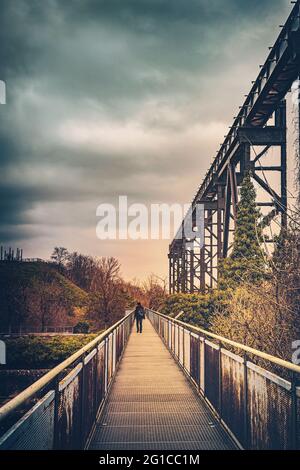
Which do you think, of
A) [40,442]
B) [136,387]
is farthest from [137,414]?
[40,442]

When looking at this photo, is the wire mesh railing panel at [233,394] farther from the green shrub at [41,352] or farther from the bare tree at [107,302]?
the bare tree at [107,302]

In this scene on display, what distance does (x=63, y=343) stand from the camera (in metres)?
50.2

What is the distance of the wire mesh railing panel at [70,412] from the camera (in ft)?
15.8

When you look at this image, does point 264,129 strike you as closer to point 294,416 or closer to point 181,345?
point 181,345

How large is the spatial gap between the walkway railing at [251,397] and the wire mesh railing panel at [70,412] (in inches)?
70.6

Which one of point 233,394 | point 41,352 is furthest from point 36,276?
point 233,394

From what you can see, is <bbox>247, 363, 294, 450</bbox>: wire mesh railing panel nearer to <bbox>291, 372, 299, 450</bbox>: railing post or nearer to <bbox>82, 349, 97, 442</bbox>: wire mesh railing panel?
<bbox>291, 372, 299, 450</bbox>: railing post

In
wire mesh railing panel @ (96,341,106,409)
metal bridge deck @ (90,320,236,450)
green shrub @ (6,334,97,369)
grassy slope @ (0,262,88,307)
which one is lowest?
green shrub @ (6,334,97,369)

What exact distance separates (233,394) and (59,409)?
2641 mm

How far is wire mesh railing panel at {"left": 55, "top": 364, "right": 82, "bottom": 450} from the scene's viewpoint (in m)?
4.81

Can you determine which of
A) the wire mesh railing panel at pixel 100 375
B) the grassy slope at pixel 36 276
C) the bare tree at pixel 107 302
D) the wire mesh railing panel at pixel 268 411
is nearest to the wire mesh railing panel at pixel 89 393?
the wire mesh railing panel at pixel 100 375

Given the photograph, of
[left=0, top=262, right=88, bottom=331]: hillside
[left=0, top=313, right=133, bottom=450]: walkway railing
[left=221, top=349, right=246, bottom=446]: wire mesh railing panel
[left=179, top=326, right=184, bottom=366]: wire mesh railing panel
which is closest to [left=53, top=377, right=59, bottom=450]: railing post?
[left=0, top=313, right=133, bottom=450]: walkway railing

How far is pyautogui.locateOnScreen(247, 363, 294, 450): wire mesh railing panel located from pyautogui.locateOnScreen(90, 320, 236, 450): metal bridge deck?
39.7 inches
